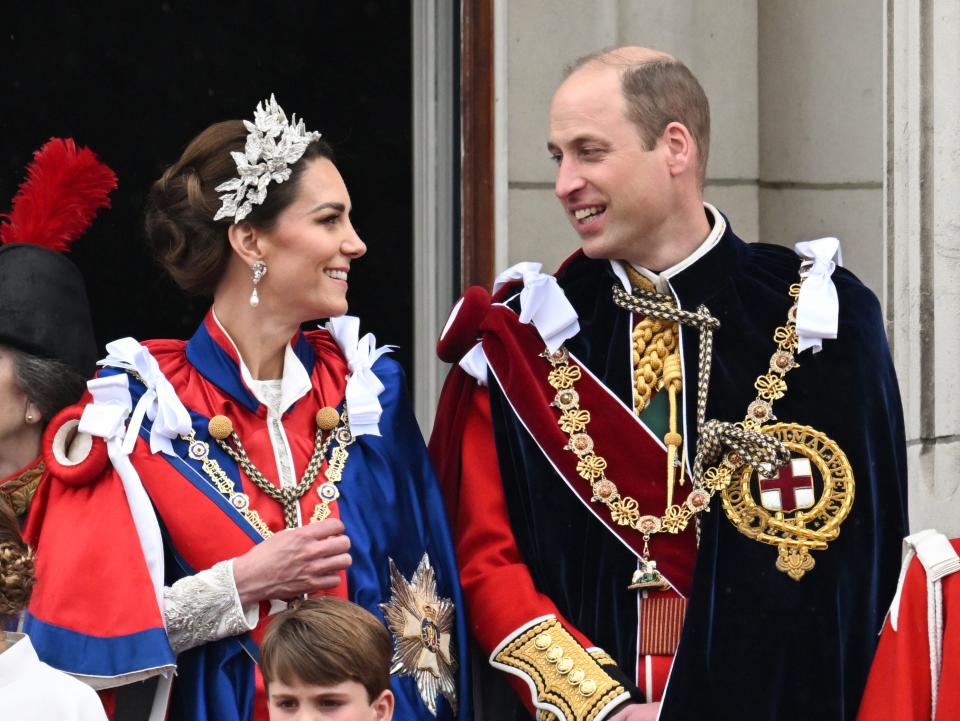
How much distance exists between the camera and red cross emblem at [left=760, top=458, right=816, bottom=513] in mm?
4164

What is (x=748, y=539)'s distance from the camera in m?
4.14

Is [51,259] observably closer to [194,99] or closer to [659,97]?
[659,97]

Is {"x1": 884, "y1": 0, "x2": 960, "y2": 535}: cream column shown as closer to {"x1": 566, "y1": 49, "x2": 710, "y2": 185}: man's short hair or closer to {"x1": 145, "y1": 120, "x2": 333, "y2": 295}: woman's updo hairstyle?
{"x1": 566, "y1": 49, "x2": 710, "y2": 185}: man's short hair

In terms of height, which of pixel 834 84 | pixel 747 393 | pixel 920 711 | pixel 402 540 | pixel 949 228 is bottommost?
pixel 920 711

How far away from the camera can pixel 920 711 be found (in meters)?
3.78

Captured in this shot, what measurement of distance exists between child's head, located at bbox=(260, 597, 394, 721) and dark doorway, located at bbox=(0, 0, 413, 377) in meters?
2.62

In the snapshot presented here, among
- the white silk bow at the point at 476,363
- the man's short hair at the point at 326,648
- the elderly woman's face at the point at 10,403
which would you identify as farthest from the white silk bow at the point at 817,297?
the elderly woman's face at the point at 10,403

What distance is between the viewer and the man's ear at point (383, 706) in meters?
3.77

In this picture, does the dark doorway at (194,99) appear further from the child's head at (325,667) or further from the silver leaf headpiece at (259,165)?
the child's head at (325,667)

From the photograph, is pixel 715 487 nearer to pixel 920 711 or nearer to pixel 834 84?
pixel 920 711

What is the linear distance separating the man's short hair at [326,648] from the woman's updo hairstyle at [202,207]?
91 centimetres

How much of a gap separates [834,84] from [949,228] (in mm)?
696

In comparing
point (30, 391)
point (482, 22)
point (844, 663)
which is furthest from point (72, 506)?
point (482, 22)

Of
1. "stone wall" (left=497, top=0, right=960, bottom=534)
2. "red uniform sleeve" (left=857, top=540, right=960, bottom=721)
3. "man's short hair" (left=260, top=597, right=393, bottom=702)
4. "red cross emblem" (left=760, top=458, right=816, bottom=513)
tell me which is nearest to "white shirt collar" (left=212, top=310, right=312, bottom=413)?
"man's short hair" (left=260, top=597, right=393, bottom=702)
